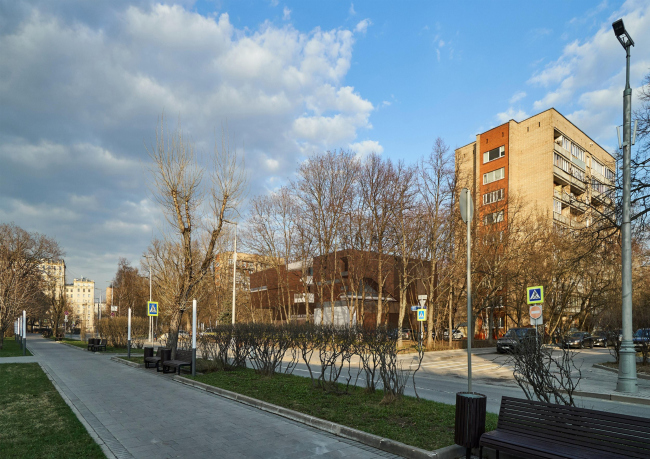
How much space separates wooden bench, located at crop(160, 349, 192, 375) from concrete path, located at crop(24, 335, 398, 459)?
249cm

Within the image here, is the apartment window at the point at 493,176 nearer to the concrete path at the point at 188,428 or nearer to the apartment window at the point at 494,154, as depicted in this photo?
the apartment window at the point at 494,154

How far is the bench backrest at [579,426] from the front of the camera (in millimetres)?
4625

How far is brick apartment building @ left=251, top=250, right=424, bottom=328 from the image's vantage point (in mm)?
32000

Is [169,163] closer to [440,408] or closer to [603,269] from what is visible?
[440,408]

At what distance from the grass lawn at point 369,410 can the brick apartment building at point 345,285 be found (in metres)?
16.0

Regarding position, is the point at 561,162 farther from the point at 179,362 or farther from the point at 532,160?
the point at 179,362

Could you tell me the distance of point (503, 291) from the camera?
3922 centimetres

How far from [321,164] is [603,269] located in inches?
957

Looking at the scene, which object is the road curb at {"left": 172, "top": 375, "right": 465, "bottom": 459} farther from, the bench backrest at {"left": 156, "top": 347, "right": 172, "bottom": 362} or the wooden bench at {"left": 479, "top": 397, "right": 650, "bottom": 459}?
the bench backrest at {"left": 156, "top": 347, "right": 172, "bottom": 362}

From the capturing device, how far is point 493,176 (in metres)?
53.4

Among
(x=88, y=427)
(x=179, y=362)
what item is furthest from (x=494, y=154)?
(x=88, y=427)

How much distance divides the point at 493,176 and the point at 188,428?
5203 centimetres

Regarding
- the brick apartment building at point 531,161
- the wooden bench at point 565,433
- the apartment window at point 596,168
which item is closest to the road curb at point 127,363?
the wooden bench at point 565,433

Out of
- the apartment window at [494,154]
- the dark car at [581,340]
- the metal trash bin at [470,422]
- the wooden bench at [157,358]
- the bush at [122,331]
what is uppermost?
the apartment window at [494,154]
